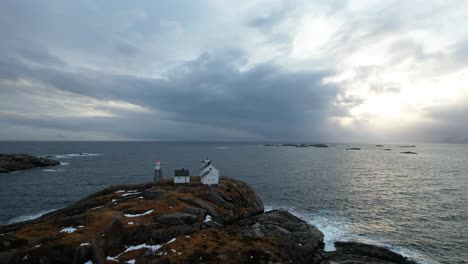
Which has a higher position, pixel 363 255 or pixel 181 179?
pixel 181 179

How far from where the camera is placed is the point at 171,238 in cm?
3147

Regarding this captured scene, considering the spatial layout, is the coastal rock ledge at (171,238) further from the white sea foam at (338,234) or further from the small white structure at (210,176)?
the small white structure at (210,176)

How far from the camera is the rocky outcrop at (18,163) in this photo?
349ft

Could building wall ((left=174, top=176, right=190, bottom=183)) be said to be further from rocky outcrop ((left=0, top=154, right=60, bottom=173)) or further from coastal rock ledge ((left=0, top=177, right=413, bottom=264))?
rocky outcrop ((left=0, top=154, right=60, bottom=173))

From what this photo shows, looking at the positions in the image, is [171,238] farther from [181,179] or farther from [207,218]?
[181,179]

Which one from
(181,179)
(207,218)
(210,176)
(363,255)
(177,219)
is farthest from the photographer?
(181,179)

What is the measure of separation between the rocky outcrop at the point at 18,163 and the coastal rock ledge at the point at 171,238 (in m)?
90.6

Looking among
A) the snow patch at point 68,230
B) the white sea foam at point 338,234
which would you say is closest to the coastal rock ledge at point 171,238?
the snow patch at point 68,230

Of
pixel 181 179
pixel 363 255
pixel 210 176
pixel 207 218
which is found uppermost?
pixel 210 176

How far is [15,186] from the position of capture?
254 feet

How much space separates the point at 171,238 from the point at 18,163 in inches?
4736

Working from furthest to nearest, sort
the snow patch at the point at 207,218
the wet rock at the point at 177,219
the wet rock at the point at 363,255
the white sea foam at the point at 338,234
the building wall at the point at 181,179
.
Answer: the building wall at the point at 181,179
the snow patch at the point at 207,218
the white sea foam at the point at 338,234
the wet rock at the point at 177,219
the wet rock at the point at 363,255

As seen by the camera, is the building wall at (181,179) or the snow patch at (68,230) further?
the building wall at (181,179)

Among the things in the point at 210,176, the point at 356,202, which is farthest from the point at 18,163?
the point at 356,202
